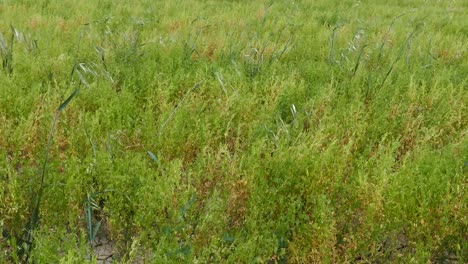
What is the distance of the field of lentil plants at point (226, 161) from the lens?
7.43 ft

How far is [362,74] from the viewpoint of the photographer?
407 centimetres

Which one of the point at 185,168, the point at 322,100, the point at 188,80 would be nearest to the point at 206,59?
the point at 188,80

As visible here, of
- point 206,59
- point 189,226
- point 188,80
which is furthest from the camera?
point 206,59

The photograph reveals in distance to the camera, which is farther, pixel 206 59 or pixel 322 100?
pixel 206 59

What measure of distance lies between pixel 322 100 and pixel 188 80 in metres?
1.18

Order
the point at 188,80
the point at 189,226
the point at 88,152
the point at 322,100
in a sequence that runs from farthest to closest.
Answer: the point at 188,80 < the point at 322,100 < the point at 88,152 < the point at 189,226

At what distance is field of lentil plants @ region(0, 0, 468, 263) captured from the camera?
2.26 meters

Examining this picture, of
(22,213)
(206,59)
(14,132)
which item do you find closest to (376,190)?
(22,213)

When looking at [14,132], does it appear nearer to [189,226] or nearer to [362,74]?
[189,226]

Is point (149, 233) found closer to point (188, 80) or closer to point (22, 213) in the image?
point (22, 213)

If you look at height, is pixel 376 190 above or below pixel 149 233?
above

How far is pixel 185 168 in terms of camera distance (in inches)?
116

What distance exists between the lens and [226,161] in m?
2.57

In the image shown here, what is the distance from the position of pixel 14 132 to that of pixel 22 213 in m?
0.71
